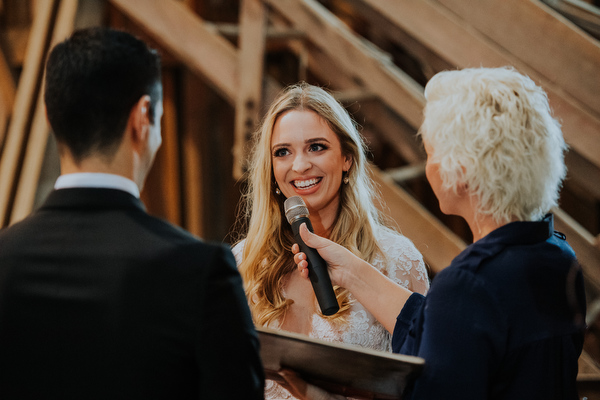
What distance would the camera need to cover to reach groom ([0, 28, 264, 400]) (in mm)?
987

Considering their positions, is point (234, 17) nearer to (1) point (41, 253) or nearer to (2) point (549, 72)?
(2) point (549, 72)

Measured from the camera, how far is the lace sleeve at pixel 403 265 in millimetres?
2021

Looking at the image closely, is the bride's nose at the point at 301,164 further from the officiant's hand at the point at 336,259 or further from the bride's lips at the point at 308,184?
the officiant's hand at the point at 336,259

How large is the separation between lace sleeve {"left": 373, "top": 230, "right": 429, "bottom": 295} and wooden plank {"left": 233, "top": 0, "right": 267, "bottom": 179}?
1.21 m

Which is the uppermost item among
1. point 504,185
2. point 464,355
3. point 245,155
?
point 504,185

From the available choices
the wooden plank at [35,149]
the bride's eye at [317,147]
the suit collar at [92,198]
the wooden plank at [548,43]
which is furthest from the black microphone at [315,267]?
the wooden plank at [35,149]

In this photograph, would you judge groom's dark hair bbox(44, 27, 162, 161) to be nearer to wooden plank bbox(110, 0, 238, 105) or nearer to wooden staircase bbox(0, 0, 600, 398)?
wooden staircase bbox(0, 0, 600, 398)

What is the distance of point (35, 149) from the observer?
316 cm

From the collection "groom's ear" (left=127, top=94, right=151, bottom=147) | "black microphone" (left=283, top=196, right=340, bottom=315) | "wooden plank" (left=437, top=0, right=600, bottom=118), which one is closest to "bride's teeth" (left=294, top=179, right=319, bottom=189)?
"black microphone" (left=283, top=196, right=340, bottom=315)

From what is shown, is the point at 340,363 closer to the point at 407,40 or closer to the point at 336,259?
the point at 336,259

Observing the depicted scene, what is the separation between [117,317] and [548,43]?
2.22 meters

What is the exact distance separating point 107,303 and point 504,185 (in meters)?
0.83

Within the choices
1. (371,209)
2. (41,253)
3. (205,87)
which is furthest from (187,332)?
(205,87)

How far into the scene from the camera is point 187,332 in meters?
1.00
